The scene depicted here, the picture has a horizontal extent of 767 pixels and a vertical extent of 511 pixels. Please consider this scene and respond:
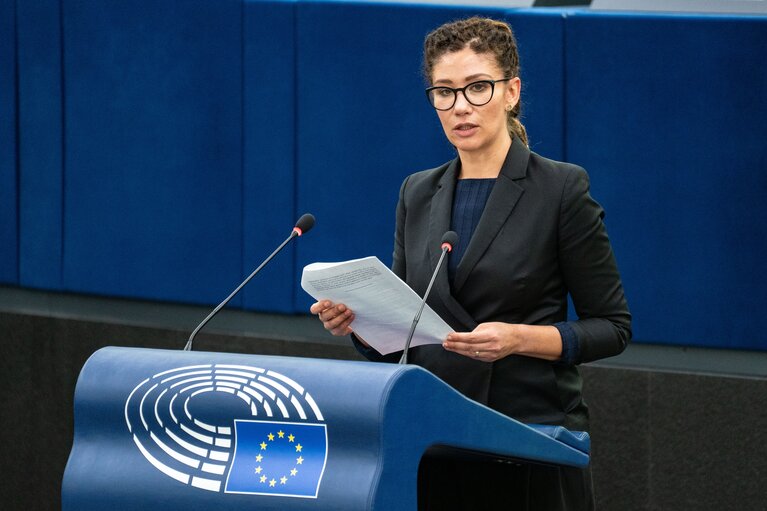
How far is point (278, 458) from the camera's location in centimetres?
158

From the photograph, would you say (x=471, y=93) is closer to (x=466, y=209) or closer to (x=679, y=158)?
(x=466, y=209)

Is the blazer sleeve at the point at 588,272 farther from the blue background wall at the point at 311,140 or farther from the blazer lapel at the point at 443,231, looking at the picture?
the blue background wall at the point at 311,140

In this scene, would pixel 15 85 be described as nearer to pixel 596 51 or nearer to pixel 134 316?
pixel 134 316

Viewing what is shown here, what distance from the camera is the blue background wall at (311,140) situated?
3348mm

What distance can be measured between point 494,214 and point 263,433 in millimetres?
613

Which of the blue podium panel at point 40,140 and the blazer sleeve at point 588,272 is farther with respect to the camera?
the blue podium panel at point 40,140

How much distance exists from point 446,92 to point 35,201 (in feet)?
9.68

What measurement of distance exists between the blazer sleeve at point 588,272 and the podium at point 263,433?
10.8 inches

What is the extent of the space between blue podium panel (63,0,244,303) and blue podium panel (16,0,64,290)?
0.05 metres

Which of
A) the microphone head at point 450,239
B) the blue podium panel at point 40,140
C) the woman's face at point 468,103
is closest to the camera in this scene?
the microphone head at point 450,239

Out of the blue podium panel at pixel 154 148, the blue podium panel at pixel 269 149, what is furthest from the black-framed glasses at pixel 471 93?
the blue podium panel at pixel 154 148

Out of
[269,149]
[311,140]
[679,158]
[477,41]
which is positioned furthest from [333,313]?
[269,149]

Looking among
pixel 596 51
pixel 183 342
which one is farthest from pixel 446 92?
pixel 183 342

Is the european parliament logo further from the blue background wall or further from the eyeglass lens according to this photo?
the blue background wall
